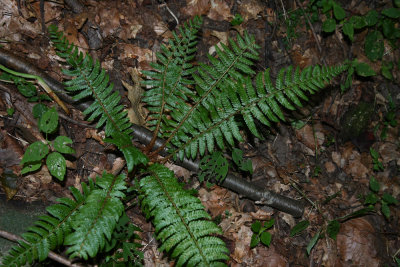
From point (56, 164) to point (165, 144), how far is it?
1042 mm

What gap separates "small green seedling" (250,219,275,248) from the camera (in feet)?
A: 11.4

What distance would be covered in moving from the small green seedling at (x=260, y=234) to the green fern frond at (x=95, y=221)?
1.67 metres

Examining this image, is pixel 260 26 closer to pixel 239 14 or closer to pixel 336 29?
pixel 239 14

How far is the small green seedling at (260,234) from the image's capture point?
11.4 feet

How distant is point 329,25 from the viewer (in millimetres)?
4625

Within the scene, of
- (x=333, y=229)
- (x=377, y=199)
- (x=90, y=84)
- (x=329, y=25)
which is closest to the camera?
(x=90, y=84)

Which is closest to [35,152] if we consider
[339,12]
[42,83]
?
[42,83]

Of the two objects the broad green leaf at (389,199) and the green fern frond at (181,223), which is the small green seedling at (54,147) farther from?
the broad green leaf at (389,199)

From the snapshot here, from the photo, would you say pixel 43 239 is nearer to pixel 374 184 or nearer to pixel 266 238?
pixel 266 238

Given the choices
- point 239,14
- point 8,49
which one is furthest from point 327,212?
point 8,49

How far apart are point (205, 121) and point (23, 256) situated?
1.90 m

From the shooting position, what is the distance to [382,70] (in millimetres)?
5059

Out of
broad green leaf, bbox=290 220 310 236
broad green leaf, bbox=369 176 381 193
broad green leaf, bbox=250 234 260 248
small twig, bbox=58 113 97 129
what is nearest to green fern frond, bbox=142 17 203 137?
small twig, bbox=58 113 97 129

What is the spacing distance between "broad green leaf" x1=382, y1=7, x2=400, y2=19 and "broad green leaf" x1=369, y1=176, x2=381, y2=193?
2541mm
